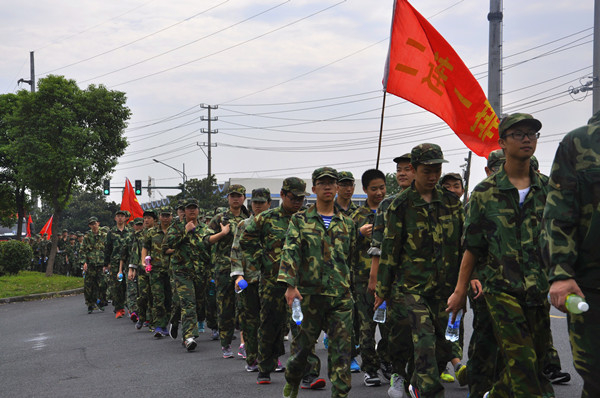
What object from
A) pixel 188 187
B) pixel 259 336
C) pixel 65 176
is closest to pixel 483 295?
pixel 259 336

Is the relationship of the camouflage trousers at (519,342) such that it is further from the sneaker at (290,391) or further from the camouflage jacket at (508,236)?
the sneaker at (290,391)

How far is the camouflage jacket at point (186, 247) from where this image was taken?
1112cm

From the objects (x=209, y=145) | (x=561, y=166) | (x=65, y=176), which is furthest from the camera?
(x=209, y=145)

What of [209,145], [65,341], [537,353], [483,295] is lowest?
[65,341]

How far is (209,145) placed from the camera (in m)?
60.1

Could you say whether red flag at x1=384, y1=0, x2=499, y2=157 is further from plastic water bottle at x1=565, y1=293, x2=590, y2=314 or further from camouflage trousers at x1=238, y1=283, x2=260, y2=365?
plastic water bottle at x1=565, y1=293, x2=590, y2=314

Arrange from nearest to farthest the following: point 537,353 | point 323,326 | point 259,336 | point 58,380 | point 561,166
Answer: point 561,166, point 537,353, point 323,326, point 259,336, point 58,380

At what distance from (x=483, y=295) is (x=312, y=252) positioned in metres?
1.83

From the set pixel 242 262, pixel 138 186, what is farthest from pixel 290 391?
pixel 138 186

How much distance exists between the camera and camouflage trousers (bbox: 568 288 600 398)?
3453 millimetres

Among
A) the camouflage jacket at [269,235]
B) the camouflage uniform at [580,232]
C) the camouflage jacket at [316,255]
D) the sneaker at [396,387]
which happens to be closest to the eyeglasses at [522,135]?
the camouflage uniform at [580,232]

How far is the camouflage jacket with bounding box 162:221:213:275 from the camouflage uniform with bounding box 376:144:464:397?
5.49 metres

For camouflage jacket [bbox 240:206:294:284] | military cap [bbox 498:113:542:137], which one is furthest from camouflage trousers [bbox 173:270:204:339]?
military cap [bbox 498:113:542:137]

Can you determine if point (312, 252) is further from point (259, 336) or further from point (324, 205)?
point (259, 336)
